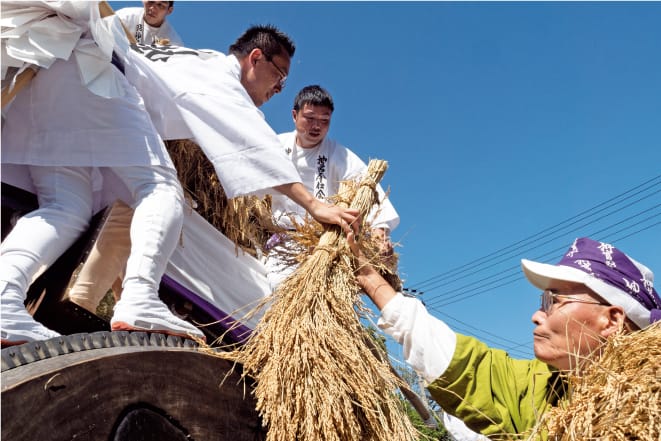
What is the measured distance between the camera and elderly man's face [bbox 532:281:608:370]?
175cm

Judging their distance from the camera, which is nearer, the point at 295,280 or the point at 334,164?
the point at 295,280

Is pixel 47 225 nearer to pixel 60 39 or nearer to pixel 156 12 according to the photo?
pixel 60 39

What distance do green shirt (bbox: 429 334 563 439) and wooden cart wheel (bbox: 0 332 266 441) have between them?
2.07 ft

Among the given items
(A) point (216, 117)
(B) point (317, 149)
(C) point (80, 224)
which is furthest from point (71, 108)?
(B) point (317, 149)

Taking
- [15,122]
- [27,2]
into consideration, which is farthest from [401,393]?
[27,2]

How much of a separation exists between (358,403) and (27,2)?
5.25 ft

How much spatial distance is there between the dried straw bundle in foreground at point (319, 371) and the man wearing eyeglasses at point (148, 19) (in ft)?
7.52

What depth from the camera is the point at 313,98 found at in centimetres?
366

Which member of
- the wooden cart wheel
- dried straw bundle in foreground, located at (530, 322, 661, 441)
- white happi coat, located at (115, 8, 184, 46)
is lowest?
the wooden cart wheel

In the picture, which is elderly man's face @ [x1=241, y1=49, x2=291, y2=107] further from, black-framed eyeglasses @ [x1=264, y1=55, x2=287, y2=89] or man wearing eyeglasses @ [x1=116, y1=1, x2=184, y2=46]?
man wearing eyeglasses @ [x1=116, y1=1, x2=184, y2=46]

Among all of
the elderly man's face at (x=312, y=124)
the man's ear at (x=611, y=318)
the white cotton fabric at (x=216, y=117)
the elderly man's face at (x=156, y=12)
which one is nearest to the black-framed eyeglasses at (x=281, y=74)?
the white cotton fabric at (x=216, y=117)

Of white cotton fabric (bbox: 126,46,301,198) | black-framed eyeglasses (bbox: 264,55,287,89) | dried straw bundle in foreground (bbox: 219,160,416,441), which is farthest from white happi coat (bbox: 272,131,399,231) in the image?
dried straw bundle in foreground (bbox: 219,160,416,441)

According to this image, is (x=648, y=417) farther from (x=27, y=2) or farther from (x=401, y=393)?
(x=27, y=2)

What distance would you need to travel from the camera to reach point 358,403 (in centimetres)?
159
